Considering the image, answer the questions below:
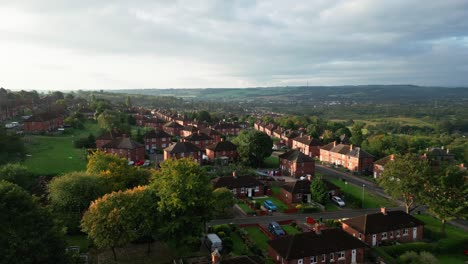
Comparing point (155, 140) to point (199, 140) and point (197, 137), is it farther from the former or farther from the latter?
point (199, 140)

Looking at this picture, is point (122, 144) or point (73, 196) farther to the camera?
point (122, 144)

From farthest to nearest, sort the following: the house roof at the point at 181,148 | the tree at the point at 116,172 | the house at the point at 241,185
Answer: the house roof at the point at 181,148 → the house at the point at 241,185 → the tree at the point at 116,172

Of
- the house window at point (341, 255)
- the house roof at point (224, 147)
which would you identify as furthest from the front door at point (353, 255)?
the house roof at point (224, 147)

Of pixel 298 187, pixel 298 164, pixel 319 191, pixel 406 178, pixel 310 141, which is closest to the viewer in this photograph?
pixel 406 178

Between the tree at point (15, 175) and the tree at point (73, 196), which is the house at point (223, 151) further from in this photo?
the tree at point (15, 175)

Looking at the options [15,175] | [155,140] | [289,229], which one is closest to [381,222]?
[289,229]

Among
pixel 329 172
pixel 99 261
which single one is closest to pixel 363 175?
pixel 329 172

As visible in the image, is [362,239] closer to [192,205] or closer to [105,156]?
[192,205]
